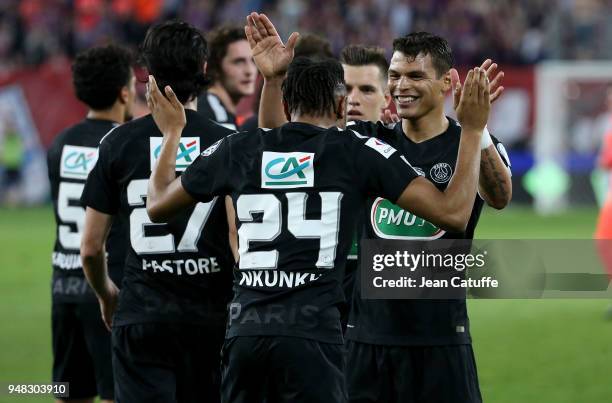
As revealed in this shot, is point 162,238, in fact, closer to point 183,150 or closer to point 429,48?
point 183,150

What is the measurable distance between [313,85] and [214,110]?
304 centimetres

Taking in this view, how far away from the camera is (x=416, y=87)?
5613 mm

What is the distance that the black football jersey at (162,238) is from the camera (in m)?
5.52

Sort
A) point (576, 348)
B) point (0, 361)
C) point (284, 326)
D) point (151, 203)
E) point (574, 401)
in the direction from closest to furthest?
point (284, 326) → point (151, 203) → point (574, 401) → point (0, 361) → point (576, 348)

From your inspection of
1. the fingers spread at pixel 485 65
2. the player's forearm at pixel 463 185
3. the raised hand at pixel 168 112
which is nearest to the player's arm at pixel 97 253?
the raised hand at pixel 168 112

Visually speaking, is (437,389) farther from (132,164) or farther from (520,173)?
(520,173)

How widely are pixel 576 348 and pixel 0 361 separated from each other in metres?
5.32

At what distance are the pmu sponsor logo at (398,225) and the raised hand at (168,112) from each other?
1.13 m

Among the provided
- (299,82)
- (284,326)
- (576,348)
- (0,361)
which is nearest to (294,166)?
(299,82)

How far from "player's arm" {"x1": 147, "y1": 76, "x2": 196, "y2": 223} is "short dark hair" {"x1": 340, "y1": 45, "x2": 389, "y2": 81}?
2192 mm

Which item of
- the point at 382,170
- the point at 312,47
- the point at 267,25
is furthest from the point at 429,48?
the point at 312,47

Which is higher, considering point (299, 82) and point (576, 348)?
point (299, 82)

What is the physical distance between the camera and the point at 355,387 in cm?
559

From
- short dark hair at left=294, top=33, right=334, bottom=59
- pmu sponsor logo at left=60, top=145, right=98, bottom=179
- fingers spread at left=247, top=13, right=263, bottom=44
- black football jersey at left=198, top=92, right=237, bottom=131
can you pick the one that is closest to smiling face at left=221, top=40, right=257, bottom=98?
black football jersey at left=198, top=92, right=237, bottom=131
